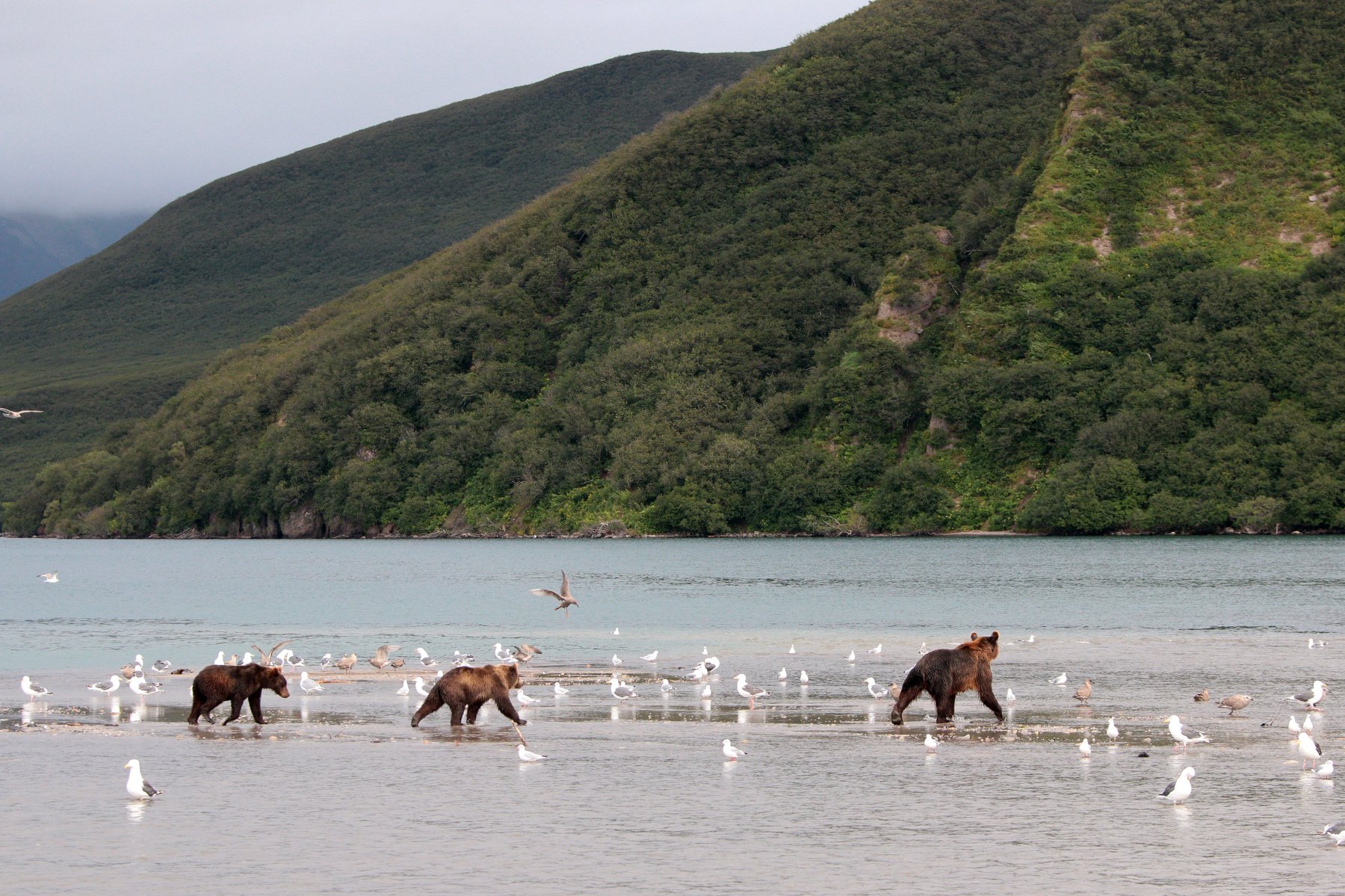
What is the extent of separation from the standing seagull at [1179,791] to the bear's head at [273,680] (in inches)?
507

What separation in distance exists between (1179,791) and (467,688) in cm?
1038

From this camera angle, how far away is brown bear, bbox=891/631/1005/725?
2241 centimetres

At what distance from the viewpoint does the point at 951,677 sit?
73.6ft

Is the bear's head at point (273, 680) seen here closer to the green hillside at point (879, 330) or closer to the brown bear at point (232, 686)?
the brown bear at point (232, 686)

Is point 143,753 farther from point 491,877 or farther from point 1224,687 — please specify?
point 1224,687

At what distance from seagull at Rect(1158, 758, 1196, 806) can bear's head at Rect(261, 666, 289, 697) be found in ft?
42.2

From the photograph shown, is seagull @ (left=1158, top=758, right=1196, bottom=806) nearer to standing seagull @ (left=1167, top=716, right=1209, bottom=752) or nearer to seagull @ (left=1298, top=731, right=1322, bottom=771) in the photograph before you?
seagull @ (left=1298, top=731, right=1322, bottom=771)

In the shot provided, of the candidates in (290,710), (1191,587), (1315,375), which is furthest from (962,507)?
(290,710)

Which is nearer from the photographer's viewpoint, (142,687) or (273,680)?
(273,680)

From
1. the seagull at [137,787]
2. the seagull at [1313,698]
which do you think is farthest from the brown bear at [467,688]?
the seagull at [1313,698]

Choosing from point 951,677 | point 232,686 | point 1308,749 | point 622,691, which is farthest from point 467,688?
point 1308,749

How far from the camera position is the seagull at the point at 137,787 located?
1652 centimetres

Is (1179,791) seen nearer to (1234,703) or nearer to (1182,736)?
(1182,736)

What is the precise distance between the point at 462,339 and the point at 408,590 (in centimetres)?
8080
